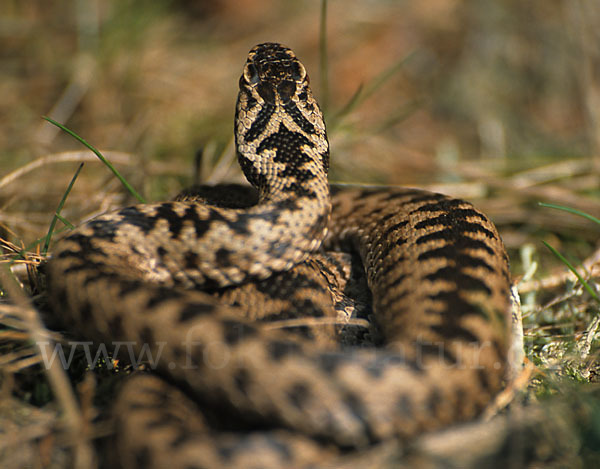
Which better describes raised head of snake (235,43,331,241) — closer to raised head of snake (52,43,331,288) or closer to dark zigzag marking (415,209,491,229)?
raised head of snake (52,43,331,288)

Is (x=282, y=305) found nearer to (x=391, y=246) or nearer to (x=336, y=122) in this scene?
(x=391, y=246)

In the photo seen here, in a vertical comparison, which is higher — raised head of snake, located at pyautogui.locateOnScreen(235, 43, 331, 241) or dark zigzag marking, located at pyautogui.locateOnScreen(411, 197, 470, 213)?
raised head of snake, located at pyautogui.locateOnScreen(235, 43, 331, 241)

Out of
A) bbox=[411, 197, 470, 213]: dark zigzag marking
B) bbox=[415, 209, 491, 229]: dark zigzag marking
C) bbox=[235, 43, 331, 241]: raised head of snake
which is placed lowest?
bbox=[415, 209, 491, 229]: dark zigzag marking

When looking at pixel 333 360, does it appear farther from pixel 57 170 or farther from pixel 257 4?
pixel 257 4

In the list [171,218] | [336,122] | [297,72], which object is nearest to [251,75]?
[297,72]

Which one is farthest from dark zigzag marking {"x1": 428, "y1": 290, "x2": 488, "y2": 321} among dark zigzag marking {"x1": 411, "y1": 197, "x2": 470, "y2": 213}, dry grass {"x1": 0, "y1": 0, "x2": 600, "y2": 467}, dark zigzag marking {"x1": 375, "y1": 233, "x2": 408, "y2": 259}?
dark zigzag marking {"x1": 411, "y1": 197, "x2": 470, "y2": 213}

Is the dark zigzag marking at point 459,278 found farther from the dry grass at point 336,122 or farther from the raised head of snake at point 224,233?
the raised head of snake at point 224,233

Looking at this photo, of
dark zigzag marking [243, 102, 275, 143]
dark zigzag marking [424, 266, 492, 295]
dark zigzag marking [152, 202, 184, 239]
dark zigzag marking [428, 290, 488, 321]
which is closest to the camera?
dark zigzag marking [428, 290, 488, 321]

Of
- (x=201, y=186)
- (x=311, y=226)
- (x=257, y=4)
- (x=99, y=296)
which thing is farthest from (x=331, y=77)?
(x=99, y=296)
